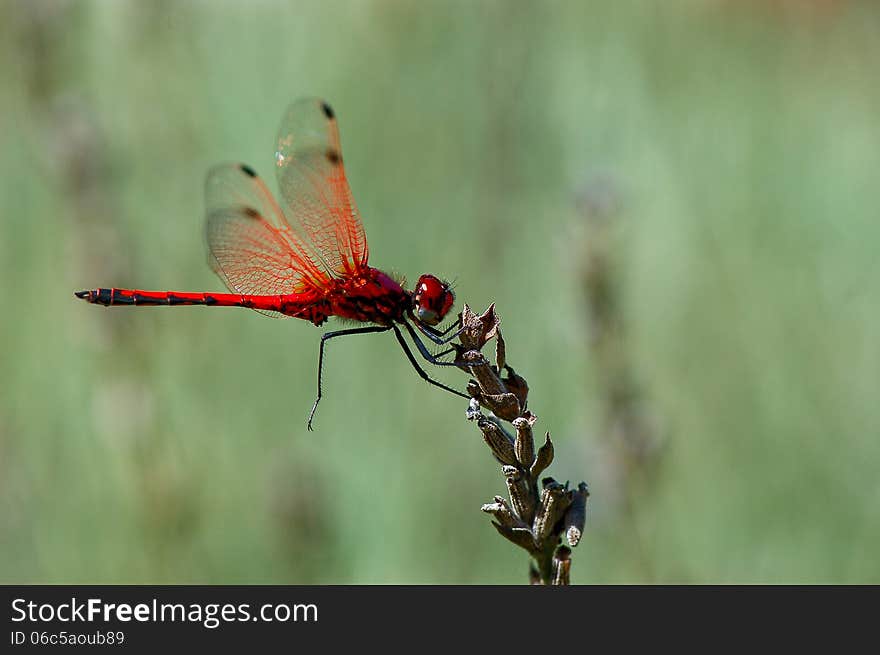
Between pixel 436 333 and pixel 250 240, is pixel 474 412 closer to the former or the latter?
pixel 436 333

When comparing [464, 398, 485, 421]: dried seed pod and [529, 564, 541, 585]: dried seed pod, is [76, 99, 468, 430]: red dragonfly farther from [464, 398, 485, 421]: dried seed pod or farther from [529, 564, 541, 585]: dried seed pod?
[529, 564, 541, 585]: dried seed pod

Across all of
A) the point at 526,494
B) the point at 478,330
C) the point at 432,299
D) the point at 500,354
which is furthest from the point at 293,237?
the point at 526,494

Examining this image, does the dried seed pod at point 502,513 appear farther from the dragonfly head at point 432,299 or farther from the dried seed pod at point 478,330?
the dragonfly head at point 432,299

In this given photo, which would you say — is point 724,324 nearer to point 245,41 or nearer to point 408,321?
point 408,321

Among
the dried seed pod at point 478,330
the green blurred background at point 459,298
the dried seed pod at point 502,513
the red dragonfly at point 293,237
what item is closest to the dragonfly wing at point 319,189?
the red dragonfly at point 293,237

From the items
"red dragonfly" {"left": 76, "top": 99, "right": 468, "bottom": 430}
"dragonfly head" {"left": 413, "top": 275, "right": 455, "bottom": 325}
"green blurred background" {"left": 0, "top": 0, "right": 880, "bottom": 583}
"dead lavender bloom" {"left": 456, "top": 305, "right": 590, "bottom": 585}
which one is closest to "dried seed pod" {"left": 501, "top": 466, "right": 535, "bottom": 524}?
"dead lavender bloom" {"left": 456, "top": 305, "right": 590, "bottom": 585}
